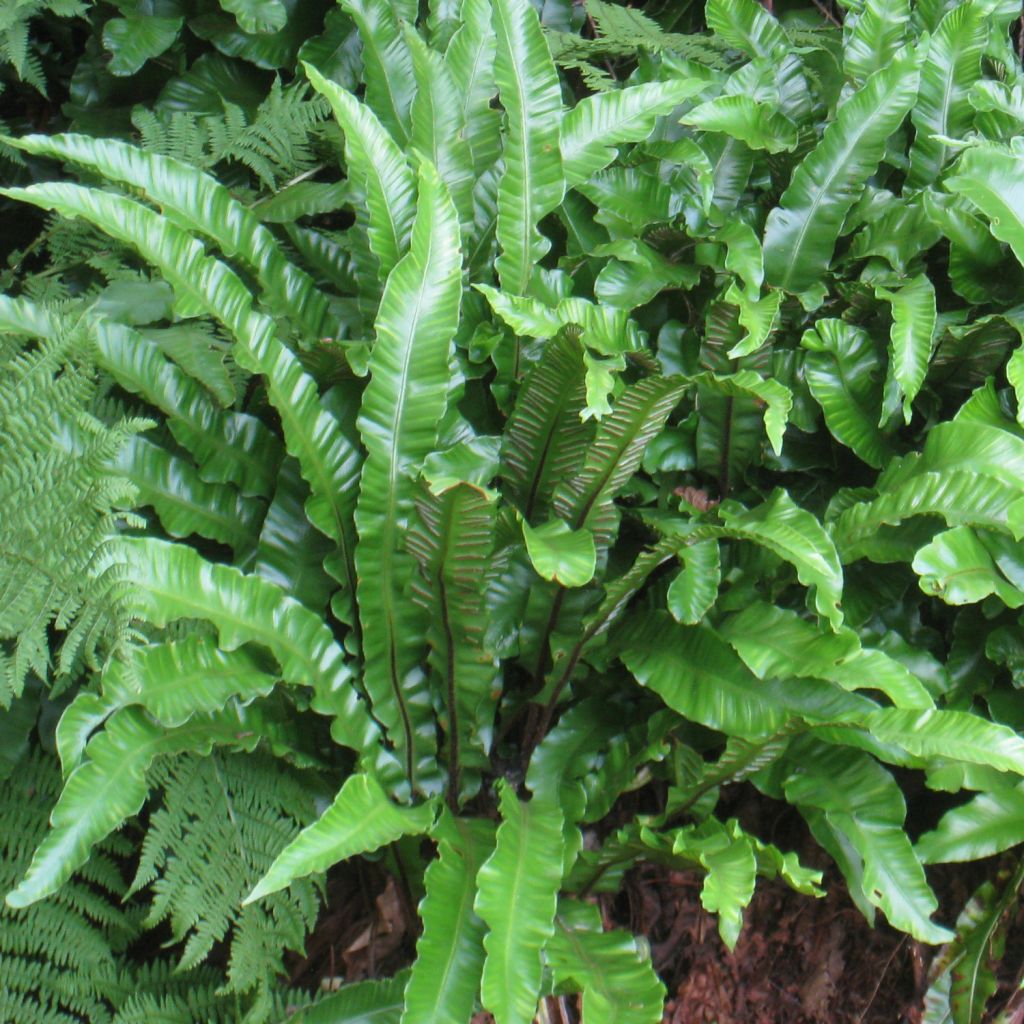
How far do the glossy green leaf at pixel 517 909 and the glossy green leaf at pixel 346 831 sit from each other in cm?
14

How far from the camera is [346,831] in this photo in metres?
1.46

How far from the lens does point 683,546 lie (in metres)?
1.66

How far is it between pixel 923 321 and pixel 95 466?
1392 mm

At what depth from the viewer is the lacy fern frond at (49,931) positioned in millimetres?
1542

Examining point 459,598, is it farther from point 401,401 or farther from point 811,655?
point 811,655

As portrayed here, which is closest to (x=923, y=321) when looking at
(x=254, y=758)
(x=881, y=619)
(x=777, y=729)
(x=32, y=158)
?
(x=881, y=619)

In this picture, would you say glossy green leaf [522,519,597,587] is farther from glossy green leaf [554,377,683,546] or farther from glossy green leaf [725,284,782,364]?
glossy green leaf [725,284,782,364]

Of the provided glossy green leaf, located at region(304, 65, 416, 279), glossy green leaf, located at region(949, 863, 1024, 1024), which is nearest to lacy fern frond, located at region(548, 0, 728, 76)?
glossy green leaf, located at region(304, 65, 416, 279)

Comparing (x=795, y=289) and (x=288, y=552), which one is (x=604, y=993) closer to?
(x=288, y=552)

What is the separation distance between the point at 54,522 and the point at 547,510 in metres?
0.79

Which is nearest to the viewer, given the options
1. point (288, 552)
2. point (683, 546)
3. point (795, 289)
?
point (683, 546)

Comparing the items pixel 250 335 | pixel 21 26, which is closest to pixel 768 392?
pixel 250 335

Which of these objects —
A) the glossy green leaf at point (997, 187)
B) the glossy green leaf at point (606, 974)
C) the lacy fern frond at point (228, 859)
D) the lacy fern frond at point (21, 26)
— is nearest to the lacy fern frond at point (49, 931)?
the lacy fern frond at point (228, 859)

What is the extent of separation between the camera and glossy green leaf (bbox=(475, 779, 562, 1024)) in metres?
1.40
